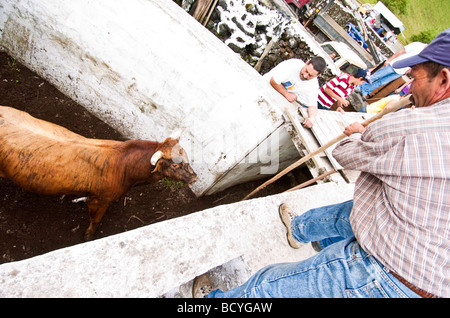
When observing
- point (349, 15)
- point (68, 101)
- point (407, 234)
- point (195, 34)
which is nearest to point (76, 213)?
point (68, 101)

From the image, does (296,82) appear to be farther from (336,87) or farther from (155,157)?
(155,157)

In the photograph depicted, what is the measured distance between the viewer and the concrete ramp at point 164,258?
1471 millimetres

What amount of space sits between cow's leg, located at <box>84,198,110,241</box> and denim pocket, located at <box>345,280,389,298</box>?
3.13 metres

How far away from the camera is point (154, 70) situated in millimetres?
4066

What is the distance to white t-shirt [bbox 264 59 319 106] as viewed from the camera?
4.23 meters

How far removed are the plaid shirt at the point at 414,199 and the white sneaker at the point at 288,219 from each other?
1.02 meters

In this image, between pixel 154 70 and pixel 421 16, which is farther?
pixel 421 16

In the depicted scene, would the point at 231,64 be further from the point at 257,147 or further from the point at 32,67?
the point at 32,67

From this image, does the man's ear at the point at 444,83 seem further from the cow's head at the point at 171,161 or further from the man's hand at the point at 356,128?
the cow's head at the point at 171,161

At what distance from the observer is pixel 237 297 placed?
196 centimetres

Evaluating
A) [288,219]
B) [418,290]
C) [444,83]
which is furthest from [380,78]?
[418,290]

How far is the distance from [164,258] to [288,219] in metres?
1.46

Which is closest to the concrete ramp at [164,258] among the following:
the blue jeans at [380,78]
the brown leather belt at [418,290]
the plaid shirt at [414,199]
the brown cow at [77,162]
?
the plaid shirt at [414,199]

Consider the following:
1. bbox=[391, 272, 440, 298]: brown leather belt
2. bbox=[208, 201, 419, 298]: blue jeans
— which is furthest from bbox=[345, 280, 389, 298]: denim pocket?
bbox=[391, 272, 440, 298]: brown leather belt
